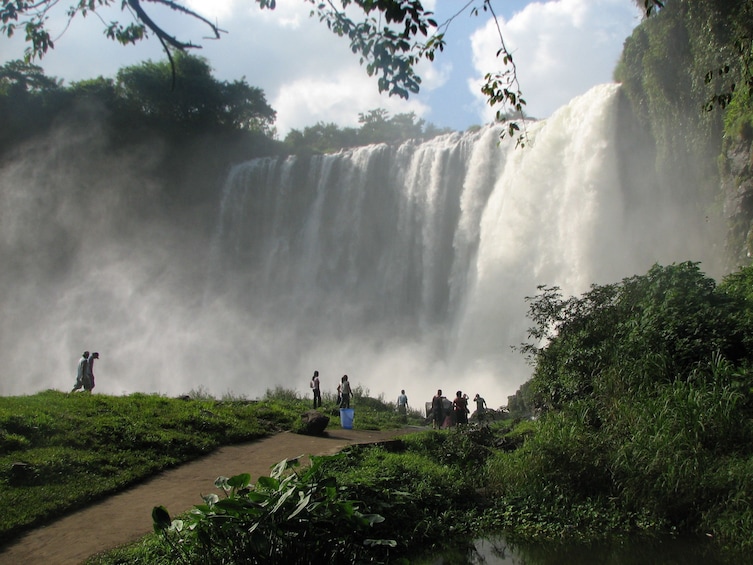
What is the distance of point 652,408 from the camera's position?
744 centimetres

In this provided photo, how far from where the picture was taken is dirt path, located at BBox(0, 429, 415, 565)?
18.0 ft

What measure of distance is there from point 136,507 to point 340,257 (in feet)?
84.6

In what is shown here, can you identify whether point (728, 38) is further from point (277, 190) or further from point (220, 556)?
point (277, 190)

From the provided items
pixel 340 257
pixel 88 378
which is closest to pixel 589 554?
pixel 88 378

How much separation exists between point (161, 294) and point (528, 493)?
2965cm

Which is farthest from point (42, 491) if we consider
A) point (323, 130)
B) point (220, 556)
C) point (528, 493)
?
point (323, 130)

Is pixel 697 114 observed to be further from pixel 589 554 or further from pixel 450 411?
pixel 589 554

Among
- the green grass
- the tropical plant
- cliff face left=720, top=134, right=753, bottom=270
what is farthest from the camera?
cliff face left=720, top=134, right=753, bottom=270

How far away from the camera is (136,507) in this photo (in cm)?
681

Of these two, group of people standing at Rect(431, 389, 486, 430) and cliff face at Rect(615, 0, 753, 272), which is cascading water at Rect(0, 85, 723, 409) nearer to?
cliff face at Rect(615, 0, 753, 272)

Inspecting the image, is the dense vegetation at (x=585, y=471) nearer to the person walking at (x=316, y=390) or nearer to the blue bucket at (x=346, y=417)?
the blue bucket at (x=346, y=417)

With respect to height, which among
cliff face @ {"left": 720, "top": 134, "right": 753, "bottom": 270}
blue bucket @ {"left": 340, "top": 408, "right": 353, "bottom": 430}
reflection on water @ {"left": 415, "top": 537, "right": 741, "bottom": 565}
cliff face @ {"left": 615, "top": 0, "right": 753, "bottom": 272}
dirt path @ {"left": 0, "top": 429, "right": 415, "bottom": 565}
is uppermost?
cliff face @ {"left": 615, "top": 0, "right": 753, "bottom": 272}

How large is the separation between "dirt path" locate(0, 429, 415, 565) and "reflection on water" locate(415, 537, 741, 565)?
6.63ft

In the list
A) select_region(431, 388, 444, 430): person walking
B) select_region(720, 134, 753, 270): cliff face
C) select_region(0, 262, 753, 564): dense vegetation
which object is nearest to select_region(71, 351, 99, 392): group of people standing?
select_region(0, 262, 753, 564): dense vegetation
